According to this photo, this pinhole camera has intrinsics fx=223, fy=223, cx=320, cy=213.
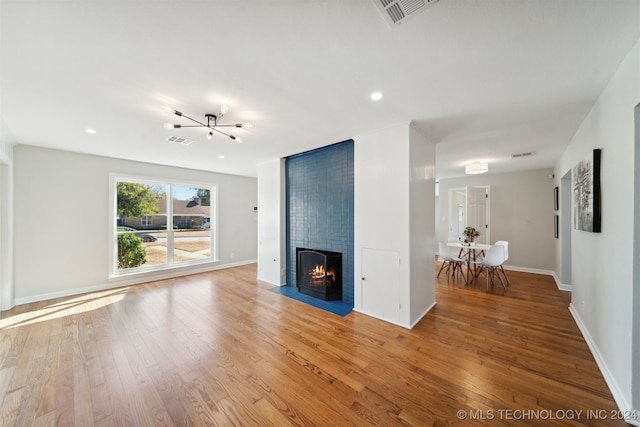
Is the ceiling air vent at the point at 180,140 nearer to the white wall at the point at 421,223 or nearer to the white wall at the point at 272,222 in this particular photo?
the white wall at the point at 272,222

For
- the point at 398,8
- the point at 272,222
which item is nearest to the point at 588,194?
the point at 398,8

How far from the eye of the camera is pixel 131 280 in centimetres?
477

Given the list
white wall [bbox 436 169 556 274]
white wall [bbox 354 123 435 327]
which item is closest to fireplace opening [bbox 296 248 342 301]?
white wall [bbox 354 123 435 327]

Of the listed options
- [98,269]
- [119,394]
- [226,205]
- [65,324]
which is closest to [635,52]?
[119,394]

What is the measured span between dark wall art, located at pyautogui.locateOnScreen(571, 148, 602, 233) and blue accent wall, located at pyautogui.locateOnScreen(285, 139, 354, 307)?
2584 millimetres

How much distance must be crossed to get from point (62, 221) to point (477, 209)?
30.6 ft

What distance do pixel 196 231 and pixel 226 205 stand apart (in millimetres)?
1042

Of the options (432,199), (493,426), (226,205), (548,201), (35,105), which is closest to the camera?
(493,426)

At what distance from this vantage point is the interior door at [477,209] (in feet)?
20.3

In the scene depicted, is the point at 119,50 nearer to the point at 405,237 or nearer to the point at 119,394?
the point at 119,394

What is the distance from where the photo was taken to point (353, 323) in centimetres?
300

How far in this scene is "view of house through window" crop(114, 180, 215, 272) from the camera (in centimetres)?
482

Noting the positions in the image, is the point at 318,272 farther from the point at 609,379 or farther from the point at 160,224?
the point at 160,224

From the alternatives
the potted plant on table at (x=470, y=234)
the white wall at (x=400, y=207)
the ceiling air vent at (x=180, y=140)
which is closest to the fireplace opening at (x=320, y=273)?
the white wall at (x=400, y=207)
